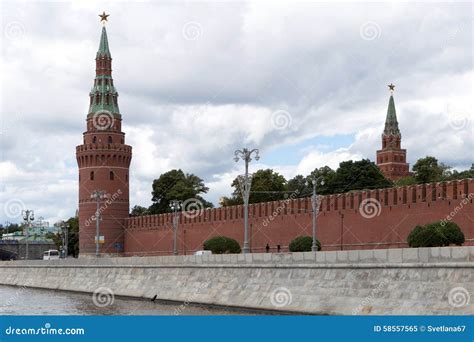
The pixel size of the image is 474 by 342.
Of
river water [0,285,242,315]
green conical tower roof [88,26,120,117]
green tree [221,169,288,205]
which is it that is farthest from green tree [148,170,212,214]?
A: river water [0,285,242,315]

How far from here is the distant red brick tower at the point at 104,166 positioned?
68500 millimetres

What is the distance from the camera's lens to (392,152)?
10994 cm

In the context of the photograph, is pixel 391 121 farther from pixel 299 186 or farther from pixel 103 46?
pixel 103 46

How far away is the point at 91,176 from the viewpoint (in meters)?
68.5

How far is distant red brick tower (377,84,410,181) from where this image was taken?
356 ft

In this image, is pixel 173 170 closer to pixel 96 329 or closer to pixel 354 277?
pixel 354 277

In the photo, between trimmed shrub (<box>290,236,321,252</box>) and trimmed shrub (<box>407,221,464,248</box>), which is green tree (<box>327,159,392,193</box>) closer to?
trimmed shrub (<box>290,236,321,252</box>)

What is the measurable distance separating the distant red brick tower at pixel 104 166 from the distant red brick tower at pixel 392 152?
48.0m

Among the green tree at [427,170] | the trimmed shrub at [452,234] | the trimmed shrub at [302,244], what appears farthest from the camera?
the green tree at [427,170]

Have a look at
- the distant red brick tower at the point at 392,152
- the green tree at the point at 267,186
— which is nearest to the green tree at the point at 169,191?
the green tree at the point at 267,186

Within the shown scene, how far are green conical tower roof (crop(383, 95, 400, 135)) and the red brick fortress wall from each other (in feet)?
177

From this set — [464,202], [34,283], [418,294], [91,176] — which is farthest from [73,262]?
[418,294]

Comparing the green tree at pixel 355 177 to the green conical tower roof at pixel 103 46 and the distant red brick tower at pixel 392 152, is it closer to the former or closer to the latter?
the green conical tower roof at pixel 103 46

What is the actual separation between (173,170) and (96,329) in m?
73.1
